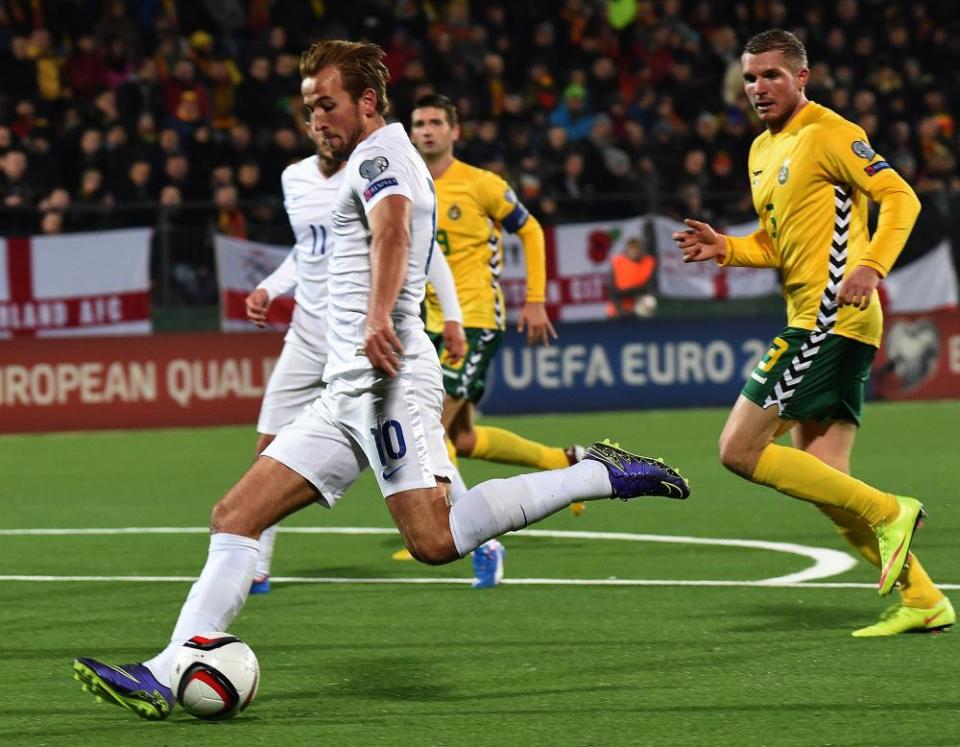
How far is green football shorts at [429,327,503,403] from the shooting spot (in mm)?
9844

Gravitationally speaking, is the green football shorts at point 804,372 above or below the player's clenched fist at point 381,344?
below

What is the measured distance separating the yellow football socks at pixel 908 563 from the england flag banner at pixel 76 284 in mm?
11403

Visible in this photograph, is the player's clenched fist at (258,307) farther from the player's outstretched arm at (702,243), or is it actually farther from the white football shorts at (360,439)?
the white football shorts at (360,439)

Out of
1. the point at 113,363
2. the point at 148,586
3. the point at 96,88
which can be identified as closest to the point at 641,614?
the point at 148,586

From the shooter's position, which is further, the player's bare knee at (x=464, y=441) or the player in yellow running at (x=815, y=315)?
the player's bare knee at (x=464, y=441)

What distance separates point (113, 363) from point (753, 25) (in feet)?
42.8

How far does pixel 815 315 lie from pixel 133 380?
1156cm

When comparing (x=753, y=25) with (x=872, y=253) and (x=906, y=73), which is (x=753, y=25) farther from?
(x=872, y=253)

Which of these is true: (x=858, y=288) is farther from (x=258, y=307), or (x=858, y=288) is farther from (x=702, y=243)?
(x=258, y=307)

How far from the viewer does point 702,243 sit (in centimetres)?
731

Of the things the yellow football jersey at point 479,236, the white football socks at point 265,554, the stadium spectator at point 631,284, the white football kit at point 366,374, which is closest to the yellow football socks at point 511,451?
the yellow football jersey at point 479,236

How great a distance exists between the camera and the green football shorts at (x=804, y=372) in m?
7.07

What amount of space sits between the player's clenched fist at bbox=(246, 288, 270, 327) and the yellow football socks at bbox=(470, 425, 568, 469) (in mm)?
2366

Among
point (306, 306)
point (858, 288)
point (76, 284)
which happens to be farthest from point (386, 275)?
point (76, 284)
